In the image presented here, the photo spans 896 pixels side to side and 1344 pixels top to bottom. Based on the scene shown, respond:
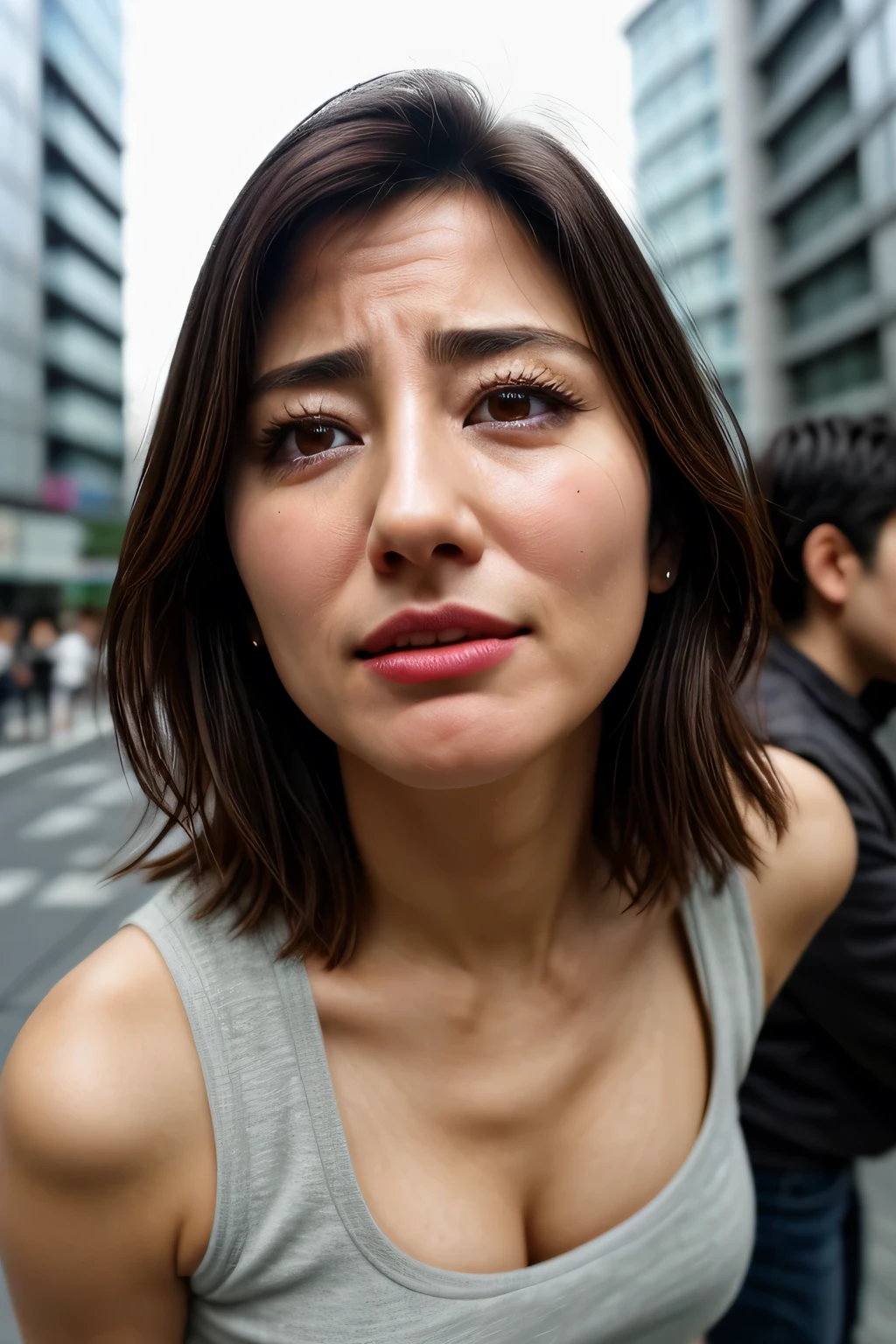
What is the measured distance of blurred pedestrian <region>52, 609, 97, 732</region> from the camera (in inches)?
96.9

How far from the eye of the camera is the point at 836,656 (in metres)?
1.58

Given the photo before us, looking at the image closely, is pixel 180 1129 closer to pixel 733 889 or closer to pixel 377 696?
pixel 377 696

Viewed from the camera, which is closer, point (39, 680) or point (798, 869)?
point (798, 869)

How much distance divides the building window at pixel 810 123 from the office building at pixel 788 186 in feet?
0.19

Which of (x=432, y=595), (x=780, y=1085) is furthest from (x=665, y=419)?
(x=780, y=1085)

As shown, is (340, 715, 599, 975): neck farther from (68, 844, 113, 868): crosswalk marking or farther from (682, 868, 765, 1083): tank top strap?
(68, 844, 113, 868): crosswalk marking

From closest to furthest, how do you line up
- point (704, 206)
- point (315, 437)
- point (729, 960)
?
point (315, 437) → point (729, 960) → point (704, 206)

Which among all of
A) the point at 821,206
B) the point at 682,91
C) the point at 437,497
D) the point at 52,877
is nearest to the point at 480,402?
the point at 437,497

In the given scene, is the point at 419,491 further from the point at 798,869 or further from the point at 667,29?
the point at 667,29

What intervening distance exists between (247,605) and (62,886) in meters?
0.49

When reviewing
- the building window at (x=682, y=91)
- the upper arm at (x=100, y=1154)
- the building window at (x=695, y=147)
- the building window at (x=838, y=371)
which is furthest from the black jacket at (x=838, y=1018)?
the building window at (x=695, y=147)

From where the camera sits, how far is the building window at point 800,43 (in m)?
28.4

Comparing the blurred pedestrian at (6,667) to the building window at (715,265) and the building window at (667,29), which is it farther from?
the building window at (715,265)

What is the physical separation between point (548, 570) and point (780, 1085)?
101cm
